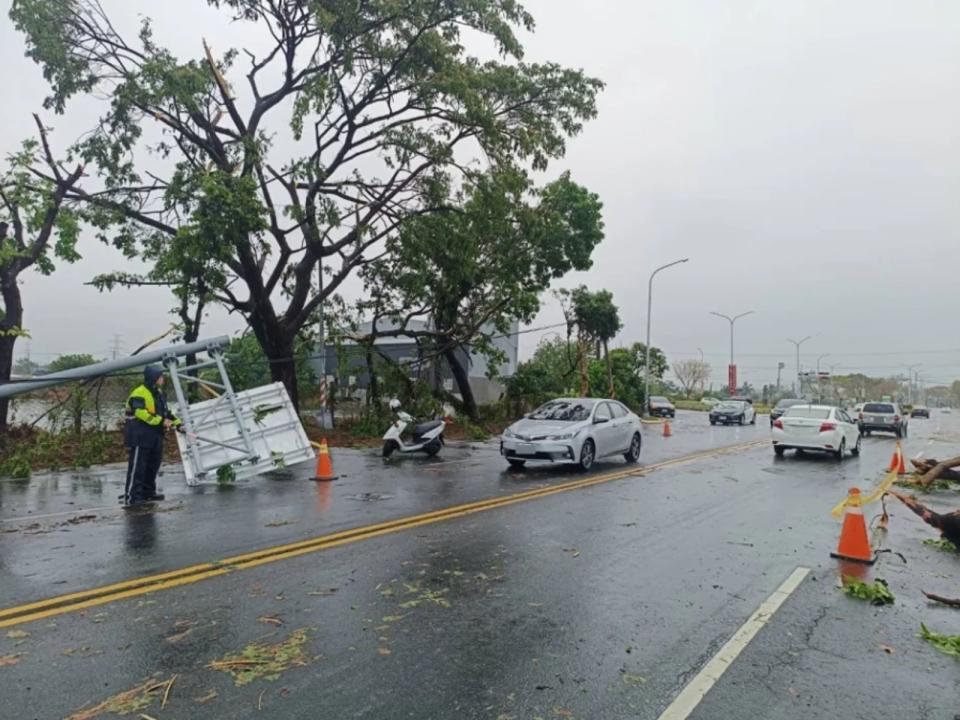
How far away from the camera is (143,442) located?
10.0 m

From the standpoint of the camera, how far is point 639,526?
28.4 ft

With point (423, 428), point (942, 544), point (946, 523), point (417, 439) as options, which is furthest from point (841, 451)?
point (946, 523)

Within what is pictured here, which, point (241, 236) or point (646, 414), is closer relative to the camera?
point (241, 236)

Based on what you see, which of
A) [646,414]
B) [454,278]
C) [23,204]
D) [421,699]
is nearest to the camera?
[421,699]

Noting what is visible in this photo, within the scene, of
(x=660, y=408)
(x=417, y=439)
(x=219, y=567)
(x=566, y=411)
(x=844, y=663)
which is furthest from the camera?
(x=660, y=408)

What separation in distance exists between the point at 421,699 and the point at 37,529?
21.3 feet

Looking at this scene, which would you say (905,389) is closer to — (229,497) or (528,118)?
(528,118)

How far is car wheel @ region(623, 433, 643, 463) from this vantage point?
16312 mm

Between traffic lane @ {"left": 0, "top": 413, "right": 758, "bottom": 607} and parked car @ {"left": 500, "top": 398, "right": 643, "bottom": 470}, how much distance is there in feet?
1.30

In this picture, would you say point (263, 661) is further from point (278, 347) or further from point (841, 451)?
point (278, 347)

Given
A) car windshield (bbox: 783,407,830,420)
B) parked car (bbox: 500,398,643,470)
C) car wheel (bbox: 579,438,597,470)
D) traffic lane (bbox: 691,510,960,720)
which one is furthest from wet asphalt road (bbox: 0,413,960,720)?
car windshield (bbox: 783,407,830,420)

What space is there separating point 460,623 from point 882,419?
97.7 feet

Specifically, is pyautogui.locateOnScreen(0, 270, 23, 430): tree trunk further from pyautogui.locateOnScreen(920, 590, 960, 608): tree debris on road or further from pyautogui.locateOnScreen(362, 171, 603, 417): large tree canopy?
pyautogui.locateOnScreen(920, 590, 960, 608): tree debris on road

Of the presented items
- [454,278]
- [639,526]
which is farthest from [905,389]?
[639,526]
